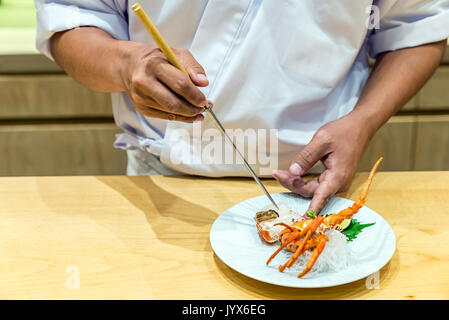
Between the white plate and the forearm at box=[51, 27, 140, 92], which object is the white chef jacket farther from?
the white plate

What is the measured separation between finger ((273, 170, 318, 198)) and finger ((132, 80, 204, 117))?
250 millimetres

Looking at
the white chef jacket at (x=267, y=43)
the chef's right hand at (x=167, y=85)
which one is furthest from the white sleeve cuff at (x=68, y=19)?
the chef's right hand at (x=167, y=85)

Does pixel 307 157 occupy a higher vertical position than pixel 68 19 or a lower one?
lower

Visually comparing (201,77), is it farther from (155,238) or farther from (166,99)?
(155,238)

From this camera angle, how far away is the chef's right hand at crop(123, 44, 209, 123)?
0.90 metres

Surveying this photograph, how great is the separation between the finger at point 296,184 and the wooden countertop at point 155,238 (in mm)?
98

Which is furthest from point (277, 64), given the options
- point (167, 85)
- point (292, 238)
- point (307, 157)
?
point (292, 238)

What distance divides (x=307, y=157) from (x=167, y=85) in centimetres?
36

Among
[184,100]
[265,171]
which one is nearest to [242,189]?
[265,171]

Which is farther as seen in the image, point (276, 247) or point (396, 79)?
point (396, 79)

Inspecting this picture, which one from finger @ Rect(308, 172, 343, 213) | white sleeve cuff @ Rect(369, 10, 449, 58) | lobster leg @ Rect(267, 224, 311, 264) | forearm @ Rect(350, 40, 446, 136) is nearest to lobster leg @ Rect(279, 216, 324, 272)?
lobster leg @ Rect(267, 224, 311, 264)

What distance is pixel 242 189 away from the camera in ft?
3.93

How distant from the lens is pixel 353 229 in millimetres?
968
